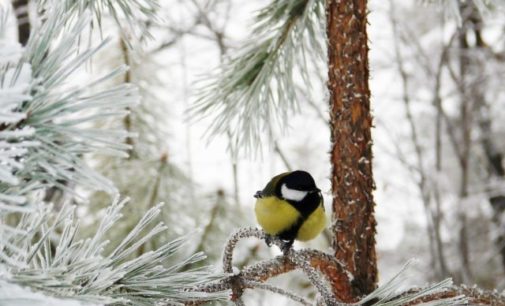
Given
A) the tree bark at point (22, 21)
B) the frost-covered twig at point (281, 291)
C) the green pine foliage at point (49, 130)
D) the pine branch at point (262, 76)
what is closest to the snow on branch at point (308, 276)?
the frost-covered twig at point (281, 291)

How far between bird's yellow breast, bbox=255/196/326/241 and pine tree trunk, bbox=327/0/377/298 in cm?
19

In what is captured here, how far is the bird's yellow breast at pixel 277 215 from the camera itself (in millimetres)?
1198

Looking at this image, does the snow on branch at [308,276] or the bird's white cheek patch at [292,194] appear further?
the bird's white cheek patch at [292,194]

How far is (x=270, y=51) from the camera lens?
1.24 metres

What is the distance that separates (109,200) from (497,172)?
401cm

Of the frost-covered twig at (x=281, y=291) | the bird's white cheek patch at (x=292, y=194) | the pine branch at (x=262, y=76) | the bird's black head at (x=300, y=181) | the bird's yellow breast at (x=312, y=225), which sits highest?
the pine branch at (x=262, y=76)

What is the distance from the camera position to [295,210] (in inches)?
47.3

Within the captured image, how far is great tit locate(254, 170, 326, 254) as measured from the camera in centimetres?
120

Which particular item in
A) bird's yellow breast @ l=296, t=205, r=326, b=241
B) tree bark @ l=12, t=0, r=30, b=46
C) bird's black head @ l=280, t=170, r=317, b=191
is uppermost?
tree bark @ l=12, t=0, r=30, b=46

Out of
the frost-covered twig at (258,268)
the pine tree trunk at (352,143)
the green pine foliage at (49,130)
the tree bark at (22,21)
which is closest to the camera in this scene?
the green pine foliage at (49,130)

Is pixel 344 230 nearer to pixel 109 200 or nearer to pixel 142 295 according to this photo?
pixel 142 295

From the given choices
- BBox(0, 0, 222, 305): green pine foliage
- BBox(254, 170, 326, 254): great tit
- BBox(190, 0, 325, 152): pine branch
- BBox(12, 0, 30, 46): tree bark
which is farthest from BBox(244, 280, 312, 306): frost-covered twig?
BBox(12, 0, 30, 46): tree bark

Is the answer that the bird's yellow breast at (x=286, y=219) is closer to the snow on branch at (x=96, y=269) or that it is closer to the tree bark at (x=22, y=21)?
the snow on branch at (x=96, y=269)

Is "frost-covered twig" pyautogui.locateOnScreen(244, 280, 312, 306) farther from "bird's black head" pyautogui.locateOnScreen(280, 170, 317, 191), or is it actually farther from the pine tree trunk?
"bird's black head" pyautogui.locateOnScreen(280, 170, 317, 191)
